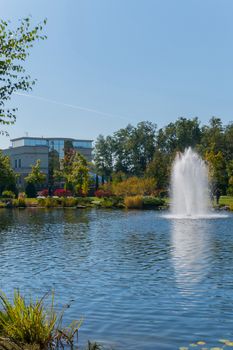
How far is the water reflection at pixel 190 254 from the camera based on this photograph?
14359 mm

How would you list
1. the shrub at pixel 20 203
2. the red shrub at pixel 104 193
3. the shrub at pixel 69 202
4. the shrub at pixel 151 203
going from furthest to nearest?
1. the red shrub at pixel 104 193
2. the shrub at pixel 20 203
3. the shrub at pixel 69 202
4. the shrub at pixel 151 203

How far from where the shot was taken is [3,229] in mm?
31516

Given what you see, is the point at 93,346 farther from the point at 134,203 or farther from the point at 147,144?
the point at 147,144

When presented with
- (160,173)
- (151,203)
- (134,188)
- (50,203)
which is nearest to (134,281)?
(151,203)

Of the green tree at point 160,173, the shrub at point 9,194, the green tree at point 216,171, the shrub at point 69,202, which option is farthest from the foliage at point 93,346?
the shrub at point 9,194

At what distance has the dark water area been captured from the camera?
973 cm

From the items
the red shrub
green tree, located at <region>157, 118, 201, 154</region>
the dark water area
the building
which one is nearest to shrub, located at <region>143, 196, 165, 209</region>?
the red shrub

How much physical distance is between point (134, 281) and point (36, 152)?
99386 millimetres

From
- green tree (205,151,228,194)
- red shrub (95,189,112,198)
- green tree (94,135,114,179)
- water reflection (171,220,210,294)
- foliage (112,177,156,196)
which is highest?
green tree (94,135,114,179)

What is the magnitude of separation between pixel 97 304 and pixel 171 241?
41.4ft

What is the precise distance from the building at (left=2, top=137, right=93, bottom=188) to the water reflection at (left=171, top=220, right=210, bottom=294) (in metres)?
82.2

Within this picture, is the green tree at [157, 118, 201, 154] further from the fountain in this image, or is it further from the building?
the fountain

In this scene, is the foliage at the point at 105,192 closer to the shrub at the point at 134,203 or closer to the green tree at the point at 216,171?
the shrub at the point at 134,203

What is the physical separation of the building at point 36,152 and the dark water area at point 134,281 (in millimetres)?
84308
